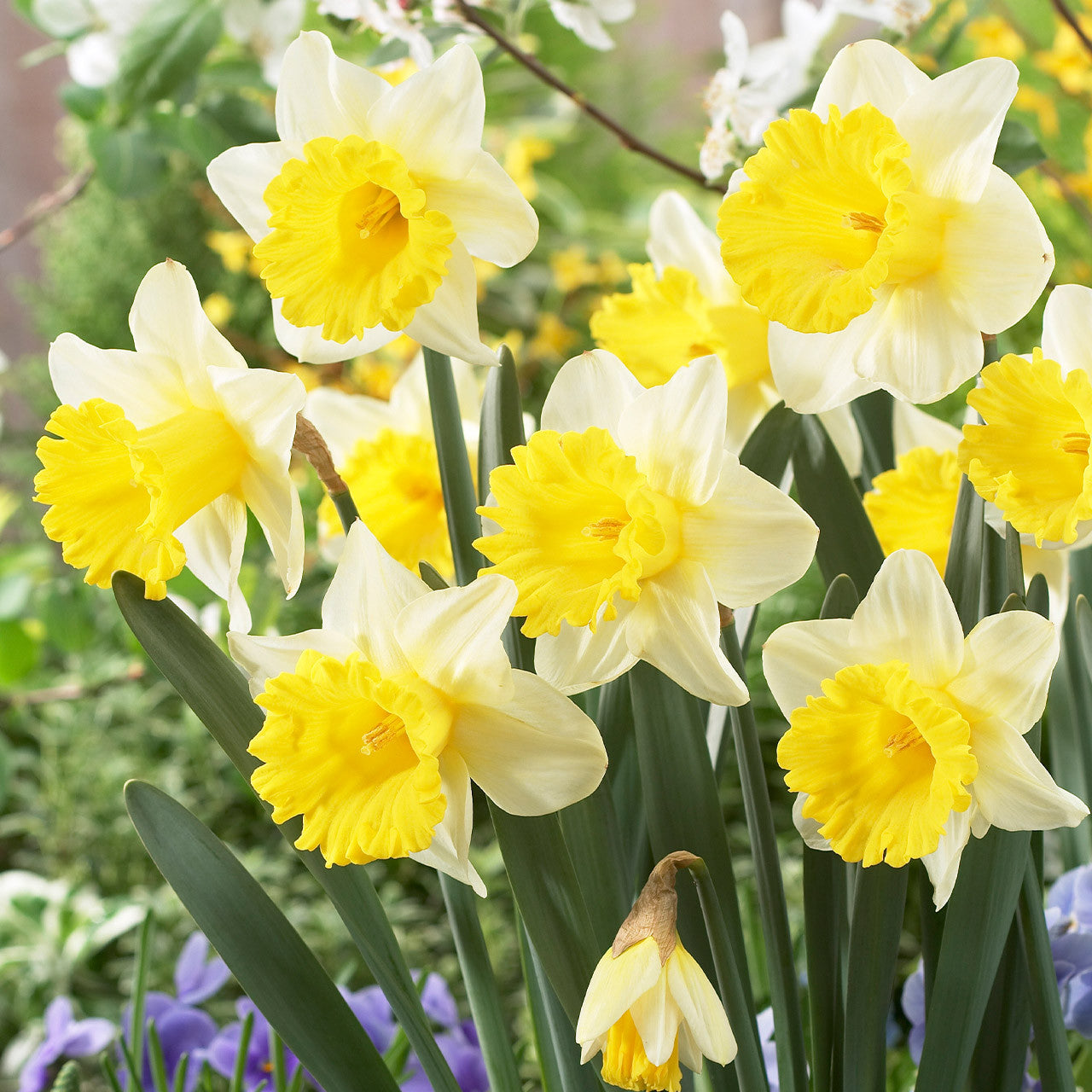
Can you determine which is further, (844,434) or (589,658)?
(844,434)

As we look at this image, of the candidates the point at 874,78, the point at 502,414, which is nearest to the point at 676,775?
the point at 502,414

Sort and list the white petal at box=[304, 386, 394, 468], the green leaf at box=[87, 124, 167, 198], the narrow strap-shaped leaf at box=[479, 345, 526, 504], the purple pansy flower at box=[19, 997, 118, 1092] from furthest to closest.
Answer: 1. the green leaf at box=[87, 124, 167, 198]
2. the purple pansy flower at box=[19, 997, 118, 1092]
3. the white petal at box=[304, 386, 394, 468]
4. the narrow strap-shaped leaf at box=[479, 345, 526, 504]

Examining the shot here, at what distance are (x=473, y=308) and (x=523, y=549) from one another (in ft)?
0.30

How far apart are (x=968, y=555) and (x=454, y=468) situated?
0.21m

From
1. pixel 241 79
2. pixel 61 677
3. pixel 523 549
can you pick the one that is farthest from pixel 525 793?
pixel 61 677

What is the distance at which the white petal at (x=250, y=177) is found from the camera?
1.28 feet

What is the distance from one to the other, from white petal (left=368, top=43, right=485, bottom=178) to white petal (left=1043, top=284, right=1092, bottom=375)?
198 millimetres

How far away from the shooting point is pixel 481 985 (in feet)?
1.62

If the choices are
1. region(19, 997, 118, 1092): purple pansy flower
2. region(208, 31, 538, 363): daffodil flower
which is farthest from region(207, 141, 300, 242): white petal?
region(19, 997, 118, 1092): purple pansy flower

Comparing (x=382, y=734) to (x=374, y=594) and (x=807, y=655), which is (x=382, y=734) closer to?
(x=374, y=594)

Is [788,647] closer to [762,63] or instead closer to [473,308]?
[473,308]

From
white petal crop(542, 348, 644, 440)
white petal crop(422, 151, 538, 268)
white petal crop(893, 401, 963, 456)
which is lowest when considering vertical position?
white petal crop(893, 401, 963, 456)

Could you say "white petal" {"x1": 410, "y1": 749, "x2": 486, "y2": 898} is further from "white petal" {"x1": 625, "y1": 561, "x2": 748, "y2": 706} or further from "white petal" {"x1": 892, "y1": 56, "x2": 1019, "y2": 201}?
"white petal" {"x1": 892, "y1": 56, "x2": 1019, "y2": 201}

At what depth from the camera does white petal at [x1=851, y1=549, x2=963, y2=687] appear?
0.36 metres
